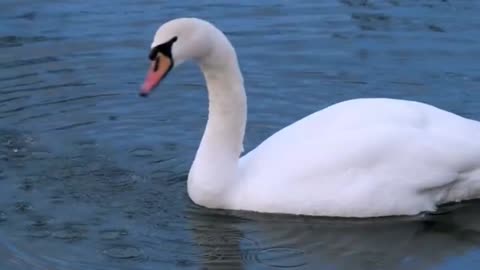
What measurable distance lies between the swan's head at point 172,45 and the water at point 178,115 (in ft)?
2.79

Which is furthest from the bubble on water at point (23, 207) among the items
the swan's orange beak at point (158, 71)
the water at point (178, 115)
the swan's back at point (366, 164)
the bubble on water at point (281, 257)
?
the bubble on water at point (281, 257)

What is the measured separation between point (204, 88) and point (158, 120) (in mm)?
743

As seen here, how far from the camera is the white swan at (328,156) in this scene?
8.91 m

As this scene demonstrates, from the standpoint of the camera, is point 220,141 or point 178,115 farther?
point 178,115

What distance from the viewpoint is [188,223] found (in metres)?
9.02

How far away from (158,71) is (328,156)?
106cm

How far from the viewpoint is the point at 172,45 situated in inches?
341

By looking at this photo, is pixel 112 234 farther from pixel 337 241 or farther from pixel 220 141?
pixel 337 241

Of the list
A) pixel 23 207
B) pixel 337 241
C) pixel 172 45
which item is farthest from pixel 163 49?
pixel 337 241

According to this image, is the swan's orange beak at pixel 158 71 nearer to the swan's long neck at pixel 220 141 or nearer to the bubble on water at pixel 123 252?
the swan's long neck at pixel 220 141

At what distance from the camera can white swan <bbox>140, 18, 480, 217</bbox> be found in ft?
29.2

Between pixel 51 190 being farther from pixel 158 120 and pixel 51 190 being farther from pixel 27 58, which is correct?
pixel 27 58

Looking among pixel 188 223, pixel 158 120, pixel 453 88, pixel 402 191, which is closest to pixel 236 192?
pixel 188 223

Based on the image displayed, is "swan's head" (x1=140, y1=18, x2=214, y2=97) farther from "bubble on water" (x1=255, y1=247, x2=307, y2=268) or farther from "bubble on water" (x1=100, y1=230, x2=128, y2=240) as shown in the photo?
"bubble on water" (x1=255, y1=247, x2=307, y2=268)
